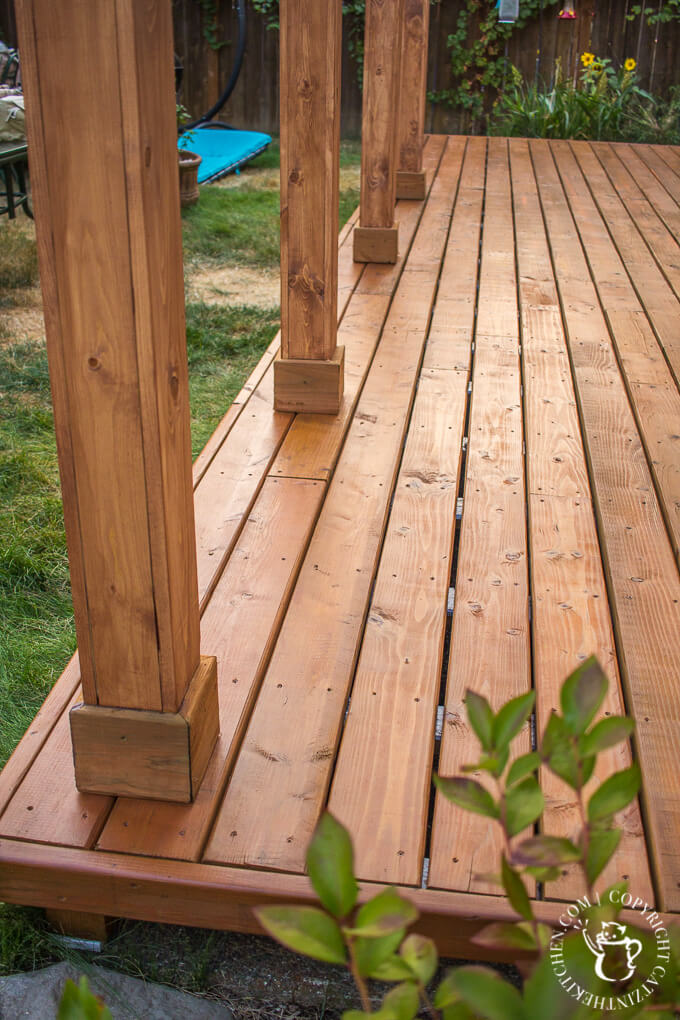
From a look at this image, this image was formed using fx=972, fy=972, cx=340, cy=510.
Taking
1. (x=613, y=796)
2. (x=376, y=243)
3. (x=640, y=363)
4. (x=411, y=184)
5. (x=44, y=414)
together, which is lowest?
(x=44, y=414)

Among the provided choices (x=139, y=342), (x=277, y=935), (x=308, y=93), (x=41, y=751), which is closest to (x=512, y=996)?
(x=277, y=935)

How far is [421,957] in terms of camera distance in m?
0.48

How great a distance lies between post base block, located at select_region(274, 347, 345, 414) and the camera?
2699 millimetres

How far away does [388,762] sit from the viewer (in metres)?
1.52

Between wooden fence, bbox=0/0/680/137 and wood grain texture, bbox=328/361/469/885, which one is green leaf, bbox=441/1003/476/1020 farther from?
wooden fence, bbox=0/0/680/137

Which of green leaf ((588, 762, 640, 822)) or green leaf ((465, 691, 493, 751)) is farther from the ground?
green leaf ((465, 691, 493, 751))

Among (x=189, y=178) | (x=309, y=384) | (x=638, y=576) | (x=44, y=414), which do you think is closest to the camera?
(x=638, y=576)

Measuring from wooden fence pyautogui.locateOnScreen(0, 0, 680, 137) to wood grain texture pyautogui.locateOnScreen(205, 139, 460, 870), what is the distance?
734 cm

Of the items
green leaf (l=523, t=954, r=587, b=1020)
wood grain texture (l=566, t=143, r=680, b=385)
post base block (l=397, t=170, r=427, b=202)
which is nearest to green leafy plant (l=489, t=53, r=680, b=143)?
wood grain texture (l=566, t=143, r=680, b=385)

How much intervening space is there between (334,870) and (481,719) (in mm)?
98

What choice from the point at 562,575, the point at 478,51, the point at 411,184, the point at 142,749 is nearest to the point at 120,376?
the point at 142,749

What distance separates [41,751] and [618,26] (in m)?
9.17

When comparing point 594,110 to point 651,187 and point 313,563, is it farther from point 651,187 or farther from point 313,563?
point 313,563

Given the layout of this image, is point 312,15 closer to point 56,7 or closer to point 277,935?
point 56,7
